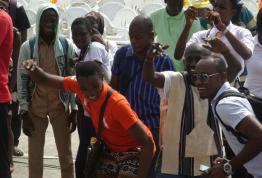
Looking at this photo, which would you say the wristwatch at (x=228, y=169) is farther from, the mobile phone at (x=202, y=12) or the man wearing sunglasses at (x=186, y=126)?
the mobile phone at (x=202, y=12)

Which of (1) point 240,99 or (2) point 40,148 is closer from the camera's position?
(1) point 240,99

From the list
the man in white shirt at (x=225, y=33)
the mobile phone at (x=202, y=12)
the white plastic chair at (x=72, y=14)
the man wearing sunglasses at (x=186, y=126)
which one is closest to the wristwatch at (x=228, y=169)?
the man wearing sunglasses at (x=186, y=126)

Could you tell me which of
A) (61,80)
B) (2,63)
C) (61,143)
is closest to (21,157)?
(61,143)

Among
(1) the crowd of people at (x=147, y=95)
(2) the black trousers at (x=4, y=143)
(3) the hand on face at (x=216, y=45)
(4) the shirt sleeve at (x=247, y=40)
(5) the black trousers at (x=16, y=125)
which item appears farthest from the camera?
(5) the black trousers at (x=16, y=125)

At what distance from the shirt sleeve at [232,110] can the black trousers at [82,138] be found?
6.04ft

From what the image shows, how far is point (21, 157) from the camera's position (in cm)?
659

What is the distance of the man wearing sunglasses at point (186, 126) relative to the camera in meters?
3.96

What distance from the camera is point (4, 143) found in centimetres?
509

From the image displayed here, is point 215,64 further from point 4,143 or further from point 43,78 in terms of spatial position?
point 4,143

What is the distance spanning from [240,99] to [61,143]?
2462 millimetres

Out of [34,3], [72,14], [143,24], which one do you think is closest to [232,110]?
[143,24]

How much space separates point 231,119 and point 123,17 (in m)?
9.00

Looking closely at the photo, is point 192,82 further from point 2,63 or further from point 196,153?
point 2,63

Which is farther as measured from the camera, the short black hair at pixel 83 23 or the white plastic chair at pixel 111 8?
the white plastic chair at pixel 111 8
